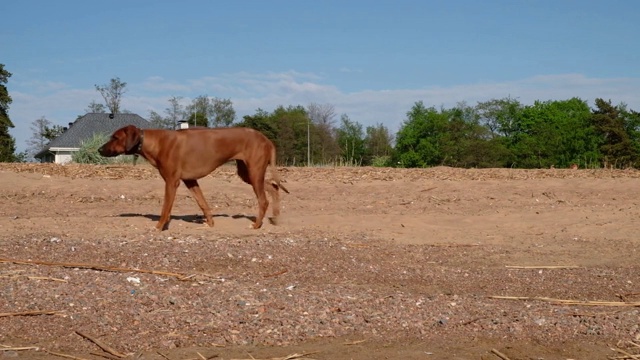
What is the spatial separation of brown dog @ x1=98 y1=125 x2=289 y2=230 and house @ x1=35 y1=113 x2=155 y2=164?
157ft

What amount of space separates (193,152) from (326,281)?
436 cm

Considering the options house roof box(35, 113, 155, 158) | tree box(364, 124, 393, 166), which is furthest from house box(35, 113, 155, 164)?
tree box(364, 124, 393, 166)

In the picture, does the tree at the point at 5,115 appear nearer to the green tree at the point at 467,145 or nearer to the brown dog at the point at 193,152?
the green tree at the point at 467,145

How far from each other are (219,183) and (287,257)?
936 centimetres

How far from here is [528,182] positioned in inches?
763

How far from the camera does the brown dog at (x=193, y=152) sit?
1220 centimetres

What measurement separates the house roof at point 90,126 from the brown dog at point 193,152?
4829 cm

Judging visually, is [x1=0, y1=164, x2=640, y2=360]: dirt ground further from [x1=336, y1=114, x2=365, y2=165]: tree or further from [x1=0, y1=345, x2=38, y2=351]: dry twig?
[x1=336, y1=114, x2=365, y2=165]: tree

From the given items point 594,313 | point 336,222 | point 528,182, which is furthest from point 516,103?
point 594,313

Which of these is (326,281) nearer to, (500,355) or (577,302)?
(577,302)

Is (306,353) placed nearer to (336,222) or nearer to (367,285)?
(367,285)

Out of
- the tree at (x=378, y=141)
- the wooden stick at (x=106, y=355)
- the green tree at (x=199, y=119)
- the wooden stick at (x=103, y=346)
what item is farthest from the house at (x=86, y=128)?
the wooden stick at (x=106, y=355)

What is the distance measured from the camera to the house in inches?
2342

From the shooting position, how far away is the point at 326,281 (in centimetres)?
878
